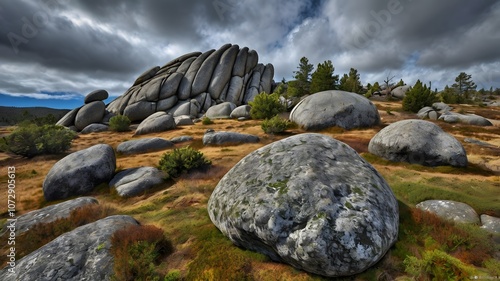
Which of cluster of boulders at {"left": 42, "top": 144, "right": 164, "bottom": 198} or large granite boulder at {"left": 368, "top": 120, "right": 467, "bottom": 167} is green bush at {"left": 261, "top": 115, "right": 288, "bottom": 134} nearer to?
large granite boulder at {"left": 368, "top": 120, "right": 467, "bottom": 167}

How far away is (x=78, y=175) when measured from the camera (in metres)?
9.36

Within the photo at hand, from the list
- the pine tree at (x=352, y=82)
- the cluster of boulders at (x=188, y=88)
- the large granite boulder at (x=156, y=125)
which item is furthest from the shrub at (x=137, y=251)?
the pine tree at (x=352, y=82)

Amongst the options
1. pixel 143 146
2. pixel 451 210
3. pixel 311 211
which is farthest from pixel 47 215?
pixel 451 210

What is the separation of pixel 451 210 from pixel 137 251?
8.19 metres

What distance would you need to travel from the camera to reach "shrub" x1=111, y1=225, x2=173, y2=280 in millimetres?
4020

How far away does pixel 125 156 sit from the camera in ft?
48.5

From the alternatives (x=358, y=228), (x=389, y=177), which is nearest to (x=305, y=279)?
(x=358, y=228)

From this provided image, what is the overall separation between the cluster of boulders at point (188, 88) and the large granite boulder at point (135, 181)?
2908 cm

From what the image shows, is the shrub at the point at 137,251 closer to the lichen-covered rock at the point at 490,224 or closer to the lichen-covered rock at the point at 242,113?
the lichen-covered rock at the point at 490,224

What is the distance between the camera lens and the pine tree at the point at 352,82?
133ft

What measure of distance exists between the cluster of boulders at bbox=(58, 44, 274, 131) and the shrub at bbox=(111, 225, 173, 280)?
34004mm

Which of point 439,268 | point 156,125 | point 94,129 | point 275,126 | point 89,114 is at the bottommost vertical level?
point 439,268

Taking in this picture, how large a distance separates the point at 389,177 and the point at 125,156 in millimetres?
15578

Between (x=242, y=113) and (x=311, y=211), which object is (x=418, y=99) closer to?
(x=242, y=113)
